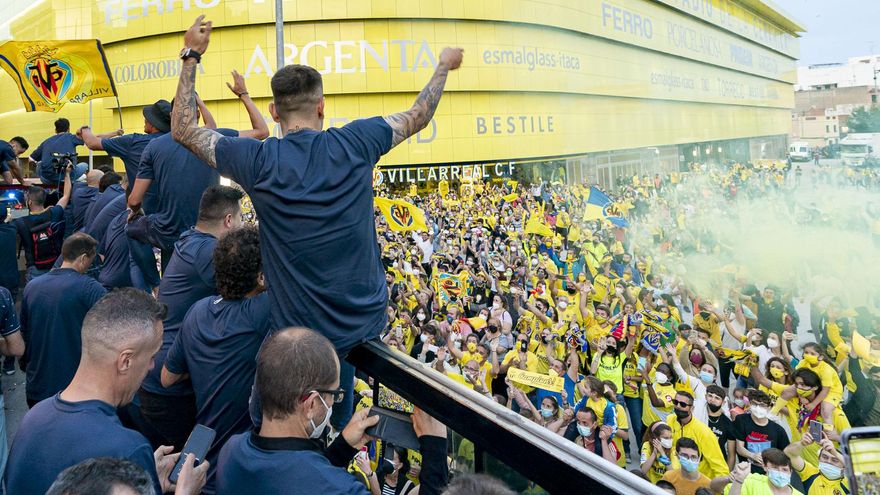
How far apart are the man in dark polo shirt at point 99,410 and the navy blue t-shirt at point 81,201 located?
5.31 m

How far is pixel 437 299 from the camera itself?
1254 centimetres

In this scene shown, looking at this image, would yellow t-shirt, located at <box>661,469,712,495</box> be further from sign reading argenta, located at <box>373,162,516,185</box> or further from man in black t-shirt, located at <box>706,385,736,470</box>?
sign reading argenta, located at <box>373,162,516,185</box>

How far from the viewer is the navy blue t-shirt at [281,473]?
1622 mm

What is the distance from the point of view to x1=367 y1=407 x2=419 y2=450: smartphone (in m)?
1.86

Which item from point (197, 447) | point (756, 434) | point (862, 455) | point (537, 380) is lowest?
point (756, 434)

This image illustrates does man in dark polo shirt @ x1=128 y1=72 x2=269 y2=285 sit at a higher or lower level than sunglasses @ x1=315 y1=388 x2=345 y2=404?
higher

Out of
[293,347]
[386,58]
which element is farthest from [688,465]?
[386,58]

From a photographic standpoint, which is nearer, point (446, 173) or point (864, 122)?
point (446, 173)

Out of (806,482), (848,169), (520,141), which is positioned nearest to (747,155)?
(848,169)

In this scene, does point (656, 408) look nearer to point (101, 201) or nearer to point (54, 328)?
point (54, 328)

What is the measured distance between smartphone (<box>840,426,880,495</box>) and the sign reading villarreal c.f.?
11468 millimetres

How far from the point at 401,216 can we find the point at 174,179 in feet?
30.1

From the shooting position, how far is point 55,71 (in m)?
10.9

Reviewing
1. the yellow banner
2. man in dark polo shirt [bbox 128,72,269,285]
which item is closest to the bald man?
man in dark polo shirt [bbox 128,72,269,285]
